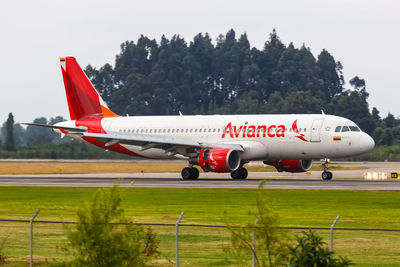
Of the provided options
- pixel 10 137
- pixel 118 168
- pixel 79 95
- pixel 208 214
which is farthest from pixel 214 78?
pixel 208 214

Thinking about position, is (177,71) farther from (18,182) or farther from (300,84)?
(18,182)

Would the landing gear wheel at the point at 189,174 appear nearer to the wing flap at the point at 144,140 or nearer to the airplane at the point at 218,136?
the airplane at the point at 218,136

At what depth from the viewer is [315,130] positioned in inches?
2053

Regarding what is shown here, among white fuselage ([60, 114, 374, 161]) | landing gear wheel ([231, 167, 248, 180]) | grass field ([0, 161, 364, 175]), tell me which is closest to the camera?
white fuselage ([60, 114, 374, 161])

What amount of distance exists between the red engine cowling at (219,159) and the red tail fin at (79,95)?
13.9 m

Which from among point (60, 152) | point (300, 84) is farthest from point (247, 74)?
point (60, 152)

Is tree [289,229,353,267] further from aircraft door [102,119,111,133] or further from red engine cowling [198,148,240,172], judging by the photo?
aircraft door [102,119,111,133]

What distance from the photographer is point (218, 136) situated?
186ft

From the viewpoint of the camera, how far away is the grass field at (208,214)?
2017 centimetres

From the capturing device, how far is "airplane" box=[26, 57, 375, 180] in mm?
52125

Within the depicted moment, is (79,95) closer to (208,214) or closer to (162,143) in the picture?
(162,143)

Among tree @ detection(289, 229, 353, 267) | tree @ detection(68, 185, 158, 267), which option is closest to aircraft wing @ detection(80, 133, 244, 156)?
tree @ detection(68, 185, 158, 267)

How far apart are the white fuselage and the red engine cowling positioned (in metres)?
0.94

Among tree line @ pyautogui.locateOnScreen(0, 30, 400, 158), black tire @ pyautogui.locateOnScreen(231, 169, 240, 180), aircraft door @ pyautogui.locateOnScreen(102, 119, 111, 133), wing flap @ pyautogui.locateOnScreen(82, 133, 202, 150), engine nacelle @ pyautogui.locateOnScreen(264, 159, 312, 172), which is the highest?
tree line @ pyautogui.locateOnScreen(0, 30, 400, 158)
